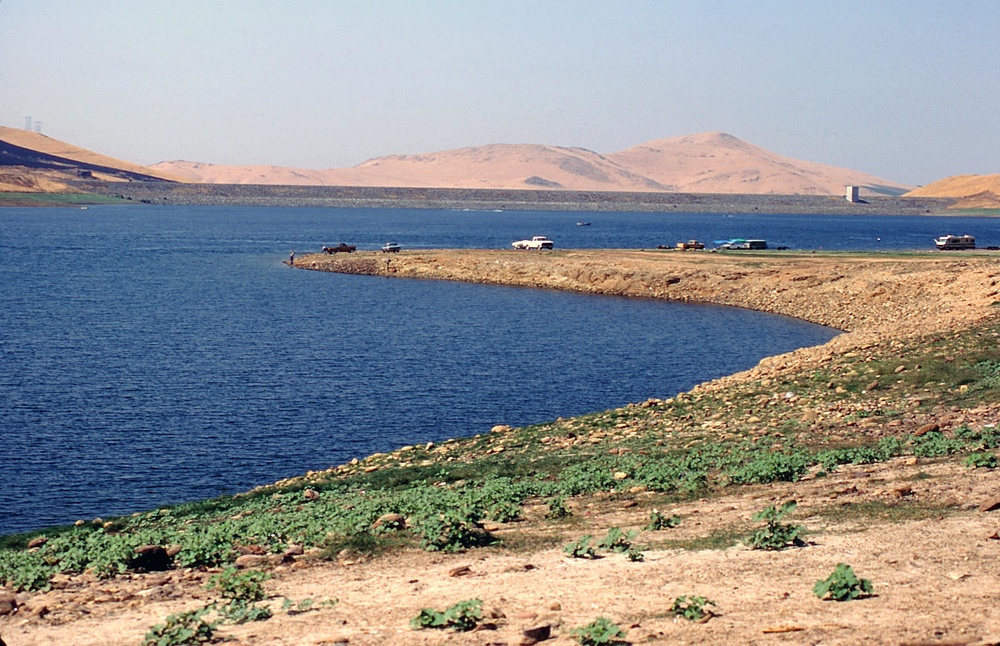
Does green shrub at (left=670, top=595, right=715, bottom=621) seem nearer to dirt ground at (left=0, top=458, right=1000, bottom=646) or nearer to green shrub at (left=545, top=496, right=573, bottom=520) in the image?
dirt ground at (left=0, top=458, right=1000, bottom=646)

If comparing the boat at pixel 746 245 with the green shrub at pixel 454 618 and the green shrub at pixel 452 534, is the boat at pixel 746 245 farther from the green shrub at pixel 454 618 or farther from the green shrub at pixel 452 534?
the green shrub at pixel 454 618

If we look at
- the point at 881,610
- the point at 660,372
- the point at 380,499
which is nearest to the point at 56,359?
the point at 660,372

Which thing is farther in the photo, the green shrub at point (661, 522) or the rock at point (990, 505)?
the green shrub at point (661, 522)

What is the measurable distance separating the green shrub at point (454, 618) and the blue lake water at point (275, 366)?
42.5 feet

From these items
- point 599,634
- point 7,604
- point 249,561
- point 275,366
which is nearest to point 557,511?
point 249,561

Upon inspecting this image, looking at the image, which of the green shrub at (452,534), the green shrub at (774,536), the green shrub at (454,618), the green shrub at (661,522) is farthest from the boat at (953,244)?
the green shrub at (454,618)

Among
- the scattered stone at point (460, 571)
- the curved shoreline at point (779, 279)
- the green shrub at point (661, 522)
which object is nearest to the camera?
the scattered stone at point (460, 571)

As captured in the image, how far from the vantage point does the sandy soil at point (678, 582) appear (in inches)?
422

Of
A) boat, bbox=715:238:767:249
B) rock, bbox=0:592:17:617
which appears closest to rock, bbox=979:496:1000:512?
rock, bbox=0:592:17:617

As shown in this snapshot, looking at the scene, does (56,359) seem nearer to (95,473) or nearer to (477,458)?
(95,473)

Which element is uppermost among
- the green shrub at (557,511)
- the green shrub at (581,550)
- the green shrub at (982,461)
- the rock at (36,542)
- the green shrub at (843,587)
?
the green shrub at (982,461)

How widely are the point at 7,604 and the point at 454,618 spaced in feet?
17.8

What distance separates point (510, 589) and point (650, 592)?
161cm

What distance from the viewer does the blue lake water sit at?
84.5ft
